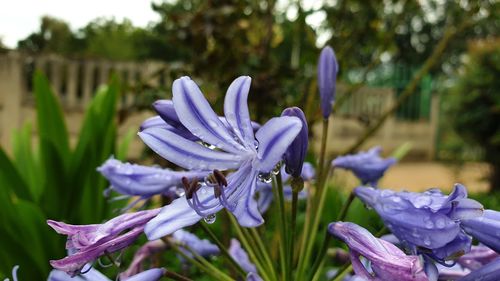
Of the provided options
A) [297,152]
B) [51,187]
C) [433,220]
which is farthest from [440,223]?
[51,187]

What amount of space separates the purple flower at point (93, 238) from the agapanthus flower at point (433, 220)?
0.29 metres

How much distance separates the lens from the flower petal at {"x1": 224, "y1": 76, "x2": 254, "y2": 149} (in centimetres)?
66

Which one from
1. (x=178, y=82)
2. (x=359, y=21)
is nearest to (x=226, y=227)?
(x=178, y=82)

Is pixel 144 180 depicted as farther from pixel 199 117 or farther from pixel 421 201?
pixel 421 201

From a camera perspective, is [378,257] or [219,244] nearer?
[378,257]

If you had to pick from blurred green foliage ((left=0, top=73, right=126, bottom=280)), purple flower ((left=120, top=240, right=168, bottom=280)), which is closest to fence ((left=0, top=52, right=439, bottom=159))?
blurred green foliage ((left=0, top=73, right=126, bottom=280))

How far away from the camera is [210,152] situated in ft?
2.35

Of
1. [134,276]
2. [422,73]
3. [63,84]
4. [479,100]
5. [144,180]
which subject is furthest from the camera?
[63,84]

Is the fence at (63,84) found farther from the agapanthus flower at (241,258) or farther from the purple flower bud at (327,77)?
→ the purple flower bud at (327,77)

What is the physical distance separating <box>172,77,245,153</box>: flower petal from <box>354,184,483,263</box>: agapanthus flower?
21cm

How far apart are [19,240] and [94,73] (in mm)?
7906

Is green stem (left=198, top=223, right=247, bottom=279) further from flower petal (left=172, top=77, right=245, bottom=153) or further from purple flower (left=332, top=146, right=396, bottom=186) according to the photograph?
purple flower (left=332, top=146, right=396, bottom=186)

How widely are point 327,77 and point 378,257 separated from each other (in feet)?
1.28

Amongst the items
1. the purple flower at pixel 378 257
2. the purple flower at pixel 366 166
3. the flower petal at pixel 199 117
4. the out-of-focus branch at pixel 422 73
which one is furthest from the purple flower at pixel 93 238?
the out-of-focus branch at pixel 422 73
